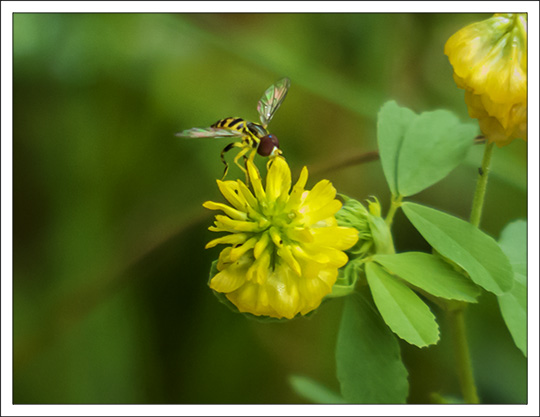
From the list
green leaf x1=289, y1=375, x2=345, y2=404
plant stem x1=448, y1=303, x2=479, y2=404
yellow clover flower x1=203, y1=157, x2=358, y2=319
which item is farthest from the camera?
green leaf x1=289, y1=375, x2=345, y2=404

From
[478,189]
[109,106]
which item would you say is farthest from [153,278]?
[478,189]

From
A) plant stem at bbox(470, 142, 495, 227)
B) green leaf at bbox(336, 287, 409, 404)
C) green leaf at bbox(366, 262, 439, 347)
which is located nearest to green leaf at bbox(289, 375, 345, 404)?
green leaf at bbox(336, 287, 409, 404)

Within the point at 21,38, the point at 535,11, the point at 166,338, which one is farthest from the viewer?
the point at 166,338

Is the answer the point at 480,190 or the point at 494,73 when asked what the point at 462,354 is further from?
the point at 494,73

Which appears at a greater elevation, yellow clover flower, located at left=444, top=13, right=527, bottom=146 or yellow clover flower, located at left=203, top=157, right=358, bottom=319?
yellow clover flower, located at left=444, top=13, right=527, bottom=146

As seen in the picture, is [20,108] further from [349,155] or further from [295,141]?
[349,155]

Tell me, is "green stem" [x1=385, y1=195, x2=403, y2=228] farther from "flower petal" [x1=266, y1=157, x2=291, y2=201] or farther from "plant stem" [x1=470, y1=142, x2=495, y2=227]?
"flower petal" [x1=266, y1=157, x2=291, y2=201]
